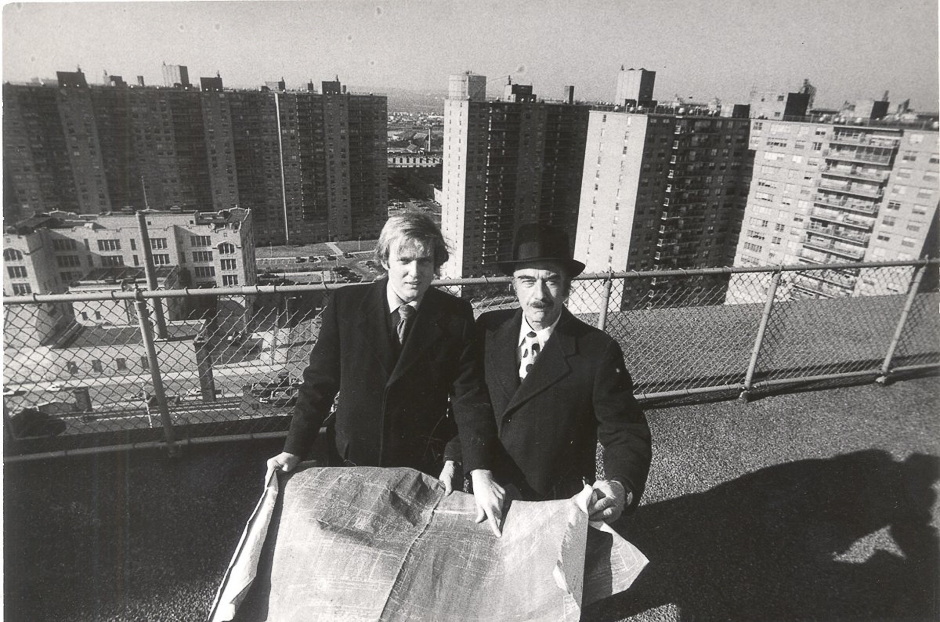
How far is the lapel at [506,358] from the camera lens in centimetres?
214

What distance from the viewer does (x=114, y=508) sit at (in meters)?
2.91

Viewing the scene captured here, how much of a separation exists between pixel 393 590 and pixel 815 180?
40.3 metres

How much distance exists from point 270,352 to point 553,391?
3.51 meters

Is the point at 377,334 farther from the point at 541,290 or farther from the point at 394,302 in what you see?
the point at 541,290

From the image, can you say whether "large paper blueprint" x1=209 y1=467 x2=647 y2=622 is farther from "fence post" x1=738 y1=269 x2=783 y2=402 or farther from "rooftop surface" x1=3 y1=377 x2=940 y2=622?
"fence post" x1=738 y1=269 x2=783 y2=402

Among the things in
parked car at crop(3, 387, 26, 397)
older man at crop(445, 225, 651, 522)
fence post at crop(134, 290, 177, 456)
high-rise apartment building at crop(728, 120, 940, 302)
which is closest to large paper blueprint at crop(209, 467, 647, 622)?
older man at crop(445, 225, 651, 522)

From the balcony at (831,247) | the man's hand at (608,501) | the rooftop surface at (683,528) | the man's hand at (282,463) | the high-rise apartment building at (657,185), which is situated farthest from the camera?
the high-rise apartment building at (657,185)

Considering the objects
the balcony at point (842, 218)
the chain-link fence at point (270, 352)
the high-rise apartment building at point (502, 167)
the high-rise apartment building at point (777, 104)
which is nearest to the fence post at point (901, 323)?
the chain-link fence at point (270, 352)

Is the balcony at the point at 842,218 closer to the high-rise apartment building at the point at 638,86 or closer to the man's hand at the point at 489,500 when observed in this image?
the high-rise apartment building at the point at 638,86

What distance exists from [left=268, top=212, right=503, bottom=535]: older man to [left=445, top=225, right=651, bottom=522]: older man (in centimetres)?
12

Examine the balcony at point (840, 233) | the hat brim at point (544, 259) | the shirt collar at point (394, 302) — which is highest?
the hat brim at point (544, 259)

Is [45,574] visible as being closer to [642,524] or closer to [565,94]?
[642,524]

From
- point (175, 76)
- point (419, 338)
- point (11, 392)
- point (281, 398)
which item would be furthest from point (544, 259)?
point (175, 76)

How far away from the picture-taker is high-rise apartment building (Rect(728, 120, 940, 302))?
89.9 feet
